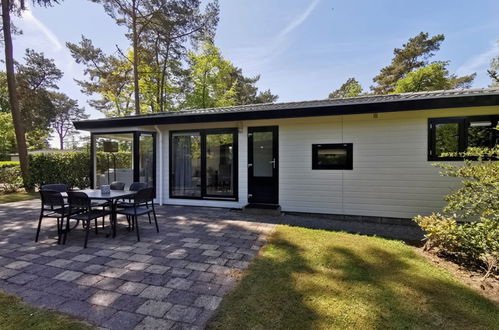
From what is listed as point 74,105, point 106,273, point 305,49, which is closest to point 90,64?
point 305,49

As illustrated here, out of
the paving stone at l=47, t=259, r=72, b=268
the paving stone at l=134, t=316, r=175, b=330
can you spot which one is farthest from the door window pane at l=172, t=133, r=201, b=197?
the paving stone at l=134, t=316, r=175, b=330

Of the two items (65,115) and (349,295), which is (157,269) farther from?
(65,115)

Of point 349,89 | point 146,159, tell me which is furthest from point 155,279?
point 349,89

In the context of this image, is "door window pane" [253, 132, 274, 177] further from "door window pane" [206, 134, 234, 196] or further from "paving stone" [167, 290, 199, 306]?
"paving stone" [167, 290, 199, 306]

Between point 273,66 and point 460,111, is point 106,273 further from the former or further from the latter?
point 273,66

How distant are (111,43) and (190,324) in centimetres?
1671

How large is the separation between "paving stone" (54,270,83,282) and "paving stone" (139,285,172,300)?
0.91m

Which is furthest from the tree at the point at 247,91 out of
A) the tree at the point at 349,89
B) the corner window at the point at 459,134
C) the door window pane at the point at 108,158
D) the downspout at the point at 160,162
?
the corner window at the point at 459,134

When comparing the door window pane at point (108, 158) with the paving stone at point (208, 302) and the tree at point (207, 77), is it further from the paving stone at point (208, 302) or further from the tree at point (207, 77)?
the tree at point (207, 77)

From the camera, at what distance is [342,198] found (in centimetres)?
543

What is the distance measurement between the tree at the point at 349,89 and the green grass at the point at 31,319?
23.7m

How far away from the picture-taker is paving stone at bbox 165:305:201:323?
6.27 ft

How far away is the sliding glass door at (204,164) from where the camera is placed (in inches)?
250

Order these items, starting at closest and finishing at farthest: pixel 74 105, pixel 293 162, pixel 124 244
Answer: pixel 124 244 → pixel 293 162 → pixel 74 105
